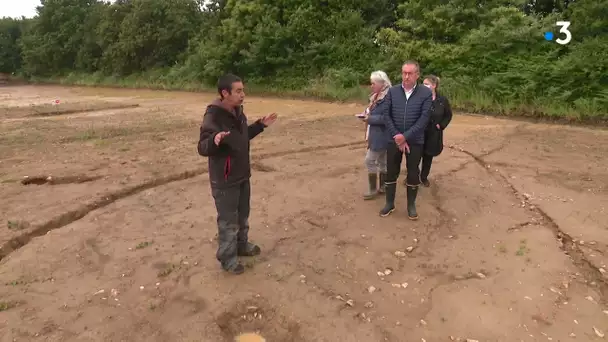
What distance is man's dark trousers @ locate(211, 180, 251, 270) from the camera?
4043 millimetres

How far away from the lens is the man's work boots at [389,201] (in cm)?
554

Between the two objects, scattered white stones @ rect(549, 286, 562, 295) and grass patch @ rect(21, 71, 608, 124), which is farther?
grass patch @ rect(21, 71, 608, 124)

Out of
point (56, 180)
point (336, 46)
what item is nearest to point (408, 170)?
point (56, 180)

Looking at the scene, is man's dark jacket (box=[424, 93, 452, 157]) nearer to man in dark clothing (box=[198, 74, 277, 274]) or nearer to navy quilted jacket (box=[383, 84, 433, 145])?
navy quilted jacket (box=[383, 84, 433, 145])

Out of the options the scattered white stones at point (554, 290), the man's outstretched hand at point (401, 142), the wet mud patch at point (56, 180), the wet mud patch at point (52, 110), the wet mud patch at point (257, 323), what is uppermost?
the man's outstretched hand at point (401, 142)

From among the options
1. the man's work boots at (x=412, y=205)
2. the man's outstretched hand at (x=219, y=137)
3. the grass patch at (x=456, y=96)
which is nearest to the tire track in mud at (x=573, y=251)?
the man's work boots at (x=412, y=205)

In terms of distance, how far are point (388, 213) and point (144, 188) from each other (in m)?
3.73

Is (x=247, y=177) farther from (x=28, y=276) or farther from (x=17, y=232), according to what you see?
(x=17, y=232)

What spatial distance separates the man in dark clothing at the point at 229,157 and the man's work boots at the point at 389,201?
191 centimetres

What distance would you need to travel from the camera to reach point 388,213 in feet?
18.5

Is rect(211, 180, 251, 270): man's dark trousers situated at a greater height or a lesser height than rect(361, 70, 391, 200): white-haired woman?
lesser

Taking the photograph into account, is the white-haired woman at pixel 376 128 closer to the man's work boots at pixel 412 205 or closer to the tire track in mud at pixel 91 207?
the man's work boots at pixel 412 205

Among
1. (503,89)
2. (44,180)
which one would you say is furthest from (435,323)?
(503,89)

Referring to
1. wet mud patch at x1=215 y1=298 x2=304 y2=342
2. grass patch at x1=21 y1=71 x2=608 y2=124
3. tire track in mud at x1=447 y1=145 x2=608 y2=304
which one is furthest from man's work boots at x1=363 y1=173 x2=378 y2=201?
grass patch at x1=21 y1=71 x2=608 y2=124
